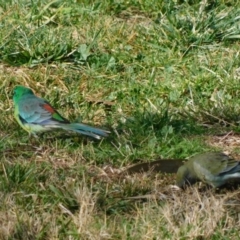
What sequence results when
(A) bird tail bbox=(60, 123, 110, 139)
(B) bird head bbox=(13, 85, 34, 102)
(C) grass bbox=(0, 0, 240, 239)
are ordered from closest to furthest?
(C) grass bbox=(0, 0, 240, 239)
(A) bird tail bbox=(60, 123, 110, 139)
(B) bird head bbox=(13, 85, 34, 102)

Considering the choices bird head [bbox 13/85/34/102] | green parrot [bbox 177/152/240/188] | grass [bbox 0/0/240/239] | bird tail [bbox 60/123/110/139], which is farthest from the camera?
bird head [bbox 13/85/34/102]

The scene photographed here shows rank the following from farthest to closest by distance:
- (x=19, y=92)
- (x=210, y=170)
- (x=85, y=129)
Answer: (x=19, y=92) → (x=85, y=129) → (x=210, y=170)

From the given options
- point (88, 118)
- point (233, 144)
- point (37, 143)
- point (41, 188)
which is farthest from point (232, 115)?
point (41, 188)

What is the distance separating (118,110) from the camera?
725 centimetres

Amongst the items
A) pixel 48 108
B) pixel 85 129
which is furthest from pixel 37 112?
pixel 85 129

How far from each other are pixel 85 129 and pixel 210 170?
1.06 meters

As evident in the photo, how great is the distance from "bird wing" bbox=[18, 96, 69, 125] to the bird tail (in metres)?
0.12

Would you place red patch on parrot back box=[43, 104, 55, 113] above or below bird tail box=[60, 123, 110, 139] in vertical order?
below

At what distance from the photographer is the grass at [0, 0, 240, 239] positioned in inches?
205

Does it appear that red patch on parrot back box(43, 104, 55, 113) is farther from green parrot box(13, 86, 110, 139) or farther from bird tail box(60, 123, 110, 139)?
bird tail box(60, 123, 110, 139)

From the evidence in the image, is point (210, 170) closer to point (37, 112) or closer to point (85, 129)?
point (85, 129)

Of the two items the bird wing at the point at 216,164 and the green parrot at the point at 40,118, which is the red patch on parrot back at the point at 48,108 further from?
the bird wing at the point at 216,164

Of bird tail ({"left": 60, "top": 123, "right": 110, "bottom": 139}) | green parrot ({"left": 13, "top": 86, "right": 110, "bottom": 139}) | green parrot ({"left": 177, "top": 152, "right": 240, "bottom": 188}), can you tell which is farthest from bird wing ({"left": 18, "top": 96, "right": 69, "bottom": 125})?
green parrot ({"left": 177, "top": 152, "right": 240, "bottom": 188})

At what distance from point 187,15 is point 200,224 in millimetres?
3758
